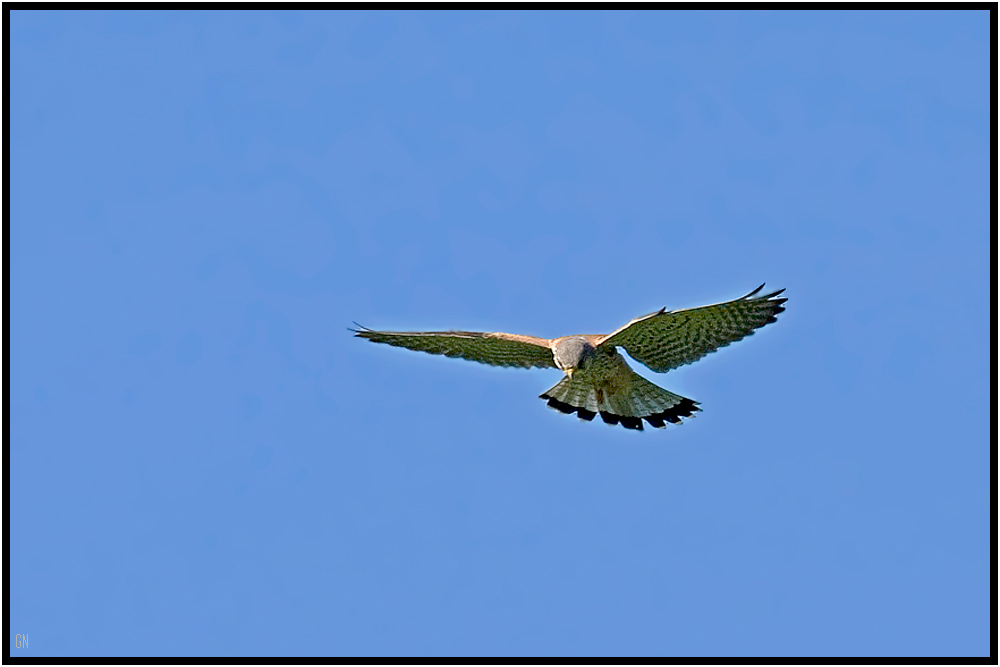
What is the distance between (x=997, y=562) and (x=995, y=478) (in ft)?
2.60

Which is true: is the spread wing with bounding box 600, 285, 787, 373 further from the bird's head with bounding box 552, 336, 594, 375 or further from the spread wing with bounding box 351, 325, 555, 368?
the spread wing with bounding box 351, 325, 555, 368

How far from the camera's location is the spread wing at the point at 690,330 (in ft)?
32.6

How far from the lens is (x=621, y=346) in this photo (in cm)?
1060

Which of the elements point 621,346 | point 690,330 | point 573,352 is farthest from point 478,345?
point 690,330

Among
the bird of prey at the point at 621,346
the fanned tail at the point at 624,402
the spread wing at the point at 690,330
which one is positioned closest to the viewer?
the spread wing at the point at 690,330

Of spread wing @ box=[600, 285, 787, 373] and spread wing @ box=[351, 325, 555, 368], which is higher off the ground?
spread wing @ box=[351, 325, 555, 368]

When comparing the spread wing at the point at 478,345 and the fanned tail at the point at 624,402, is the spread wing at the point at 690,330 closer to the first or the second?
the fanned tail at the point at 624,402

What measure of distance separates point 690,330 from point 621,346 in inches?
25.5

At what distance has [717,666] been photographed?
9.98 meters

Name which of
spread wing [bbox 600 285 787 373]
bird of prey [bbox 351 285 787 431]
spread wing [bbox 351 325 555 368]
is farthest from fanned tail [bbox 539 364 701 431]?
spread wing [bbox 600 285 787 373]

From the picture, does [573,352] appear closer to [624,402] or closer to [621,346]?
[621,346]

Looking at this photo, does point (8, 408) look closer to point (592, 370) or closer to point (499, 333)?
point (499, 333)

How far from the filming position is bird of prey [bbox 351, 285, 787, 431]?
397 inches

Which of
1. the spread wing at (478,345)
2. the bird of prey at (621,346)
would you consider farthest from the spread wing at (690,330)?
the spread wing at (478,345)
